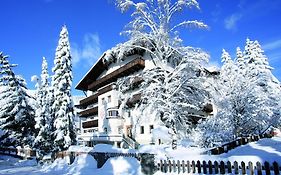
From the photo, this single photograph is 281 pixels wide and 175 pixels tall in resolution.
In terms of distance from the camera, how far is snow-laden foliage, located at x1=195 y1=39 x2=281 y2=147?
24.6 metres

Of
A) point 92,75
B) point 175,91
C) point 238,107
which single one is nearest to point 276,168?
point 175,91

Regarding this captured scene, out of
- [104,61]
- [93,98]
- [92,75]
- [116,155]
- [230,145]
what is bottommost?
[116,155]

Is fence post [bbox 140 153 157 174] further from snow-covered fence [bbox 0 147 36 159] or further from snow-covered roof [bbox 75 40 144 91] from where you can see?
Result: snow-covered fence [bbox 0 147 36 159]

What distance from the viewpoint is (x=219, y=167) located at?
12.3 metres

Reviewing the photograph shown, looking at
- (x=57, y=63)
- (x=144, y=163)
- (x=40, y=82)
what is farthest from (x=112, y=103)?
(x=144, y=163)

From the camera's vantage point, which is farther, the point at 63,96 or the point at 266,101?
the point at 63,96

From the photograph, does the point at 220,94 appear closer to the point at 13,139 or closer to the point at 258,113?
the point at 258,113

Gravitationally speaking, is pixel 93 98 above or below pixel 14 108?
above

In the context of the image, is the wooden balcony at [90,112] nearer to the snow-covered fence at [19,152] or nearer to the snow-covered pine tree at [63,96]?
the snow-covered fence at [19,152]

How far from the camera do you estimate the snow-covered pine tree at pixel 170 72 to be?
22.2 metres

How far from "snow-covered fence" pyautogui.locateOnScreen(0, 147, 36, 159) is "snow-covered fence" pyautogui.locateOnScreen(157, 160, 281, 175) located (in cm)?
3154

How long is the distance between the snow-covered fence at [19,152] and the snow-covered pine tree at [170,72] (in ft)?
81.8

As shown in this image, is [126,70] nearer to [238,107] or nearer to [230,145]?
[238,107]

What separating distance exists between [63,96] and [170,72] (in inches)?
660
